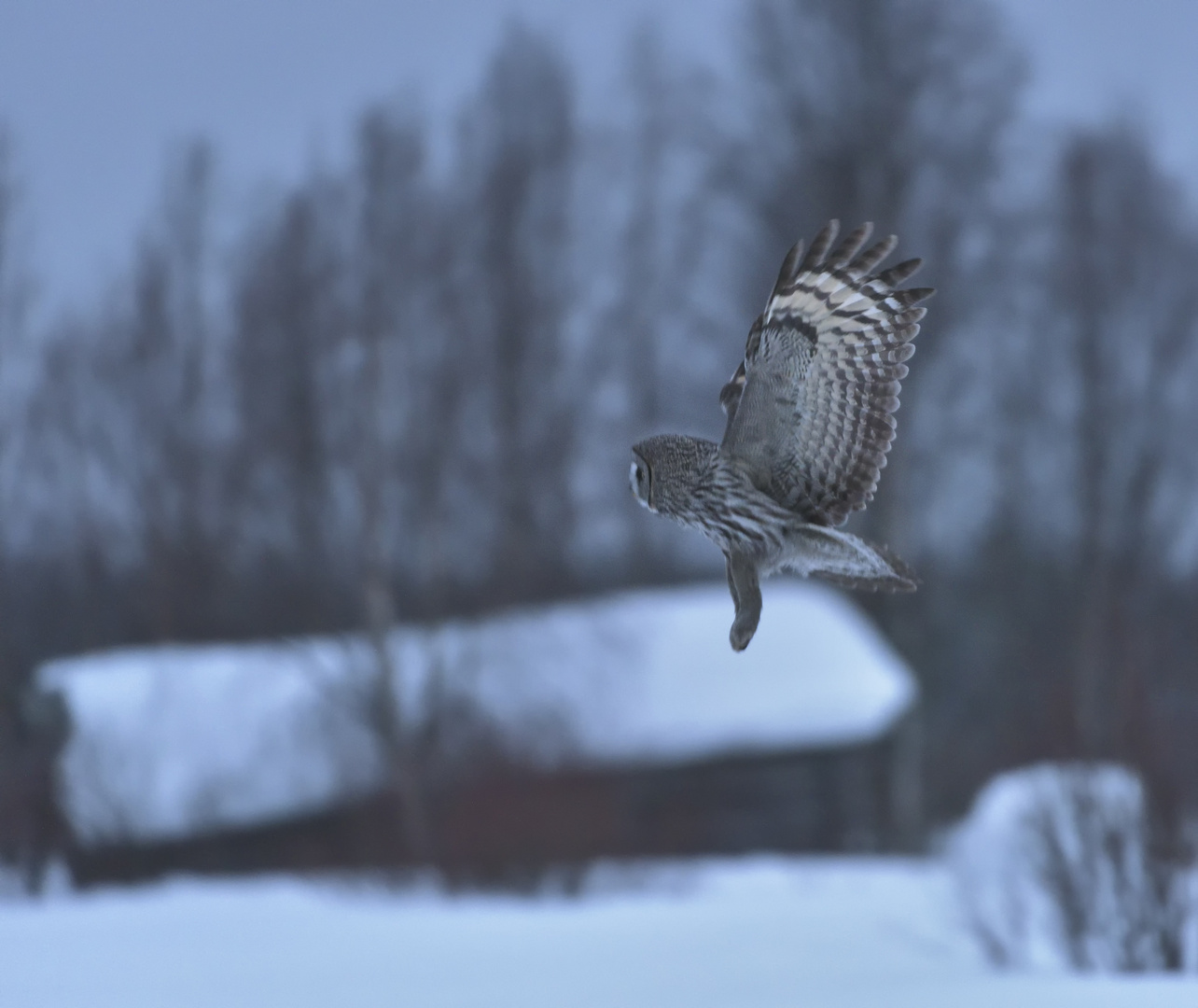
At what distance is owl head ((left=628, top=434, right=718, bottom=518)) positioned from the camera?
3.37 metres

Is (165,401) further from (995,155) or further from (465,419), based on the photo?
(995,155)

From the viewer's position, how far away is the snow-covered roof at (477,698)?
563 inches

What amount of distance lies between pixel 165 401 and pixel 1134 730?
1263cm

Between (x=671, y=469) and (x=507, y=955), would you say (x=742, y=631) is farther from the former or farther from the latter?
(x=507, y=955)

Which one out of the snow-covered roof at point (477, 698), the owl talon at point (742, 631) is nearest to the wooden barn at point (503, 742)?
the snow-covered roof at point (477, 698)

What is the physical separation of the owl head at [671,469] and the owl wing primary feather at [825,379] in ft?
0.31

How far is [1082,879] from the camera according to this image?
8062 millimetres

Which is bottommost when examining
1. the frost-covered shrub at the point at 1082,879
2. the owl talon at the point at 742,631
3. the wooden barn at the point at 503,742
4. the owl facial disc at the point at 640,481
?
the wooden barn at the point at 503,742

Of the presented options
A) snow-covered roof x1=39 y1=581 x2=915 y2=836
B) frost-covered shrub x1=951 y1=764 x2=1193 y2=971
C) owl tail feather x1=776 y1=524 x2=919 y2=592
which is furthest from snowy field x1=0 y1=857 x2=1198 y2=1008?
owl tail feather x1=776 y1=524 x2=919 y2=592

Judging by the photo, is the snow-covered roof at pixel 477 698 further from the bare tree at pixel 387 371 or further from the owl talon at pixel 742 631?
the owl talon at pixel 742 631

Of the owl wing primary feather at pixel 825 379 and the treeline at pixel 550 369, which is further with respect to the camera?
the treeline at pixel 550 369

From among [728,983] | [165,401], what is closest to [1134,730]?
[728,983]

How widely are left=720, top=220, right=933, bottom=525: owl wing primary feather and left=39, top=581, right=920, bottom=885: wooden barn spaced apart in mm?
10579

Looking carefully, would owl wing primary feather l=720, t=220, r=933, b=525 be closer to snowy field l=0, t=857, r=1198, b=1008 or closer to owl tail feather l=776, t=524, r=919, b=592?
owl tail feather l=776, t=524, r=919, b=592
